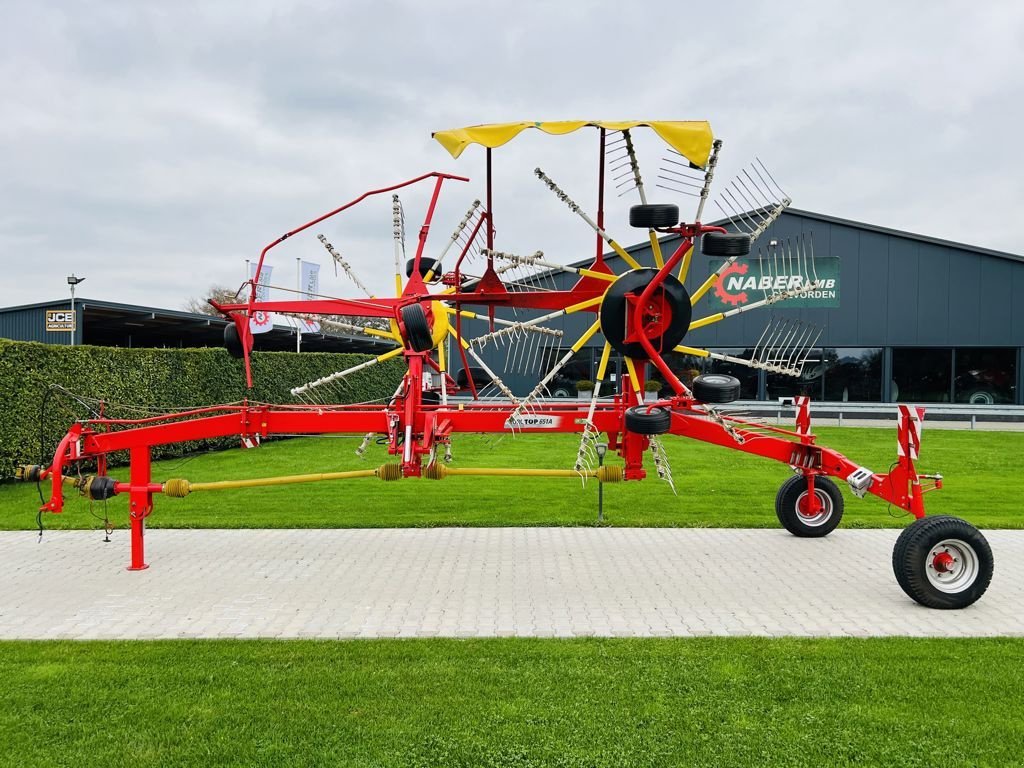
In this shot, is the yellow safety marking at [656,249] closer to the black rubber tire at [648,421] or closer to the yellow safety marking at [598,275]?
the yellow safety marking at [598,275]

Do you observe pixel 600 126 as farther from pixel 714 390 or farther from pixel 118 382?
pixel 118 382

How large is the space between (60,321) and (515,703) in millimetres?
18723

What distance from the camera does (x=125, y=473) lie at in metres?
13.6

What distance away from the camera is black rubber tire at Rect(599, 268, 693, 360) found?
21.5 feet

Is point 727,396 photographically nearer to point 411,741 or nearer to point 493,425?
point 493,425

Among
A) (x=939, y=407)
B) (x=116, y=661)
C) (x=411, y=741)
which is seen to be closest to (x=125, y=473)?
(x=116, y=661)

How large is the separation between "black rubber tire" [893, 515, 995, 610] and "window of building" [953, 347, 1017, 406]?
24.0 meters

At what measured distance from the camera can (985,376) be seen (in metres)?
26.9

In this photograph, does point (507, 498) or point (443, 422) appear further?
point (507, 498)

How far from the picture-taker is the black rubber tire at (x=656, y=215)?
19.0 feet

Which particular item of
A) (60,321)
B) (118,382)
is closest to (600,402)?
(118,382)

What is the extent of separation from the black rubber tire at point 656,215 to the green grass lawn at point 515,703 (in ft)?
10.2

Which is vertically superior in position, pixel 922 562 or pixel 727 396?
pixel 727 396

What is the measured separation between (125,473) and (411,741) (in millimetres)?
11565
